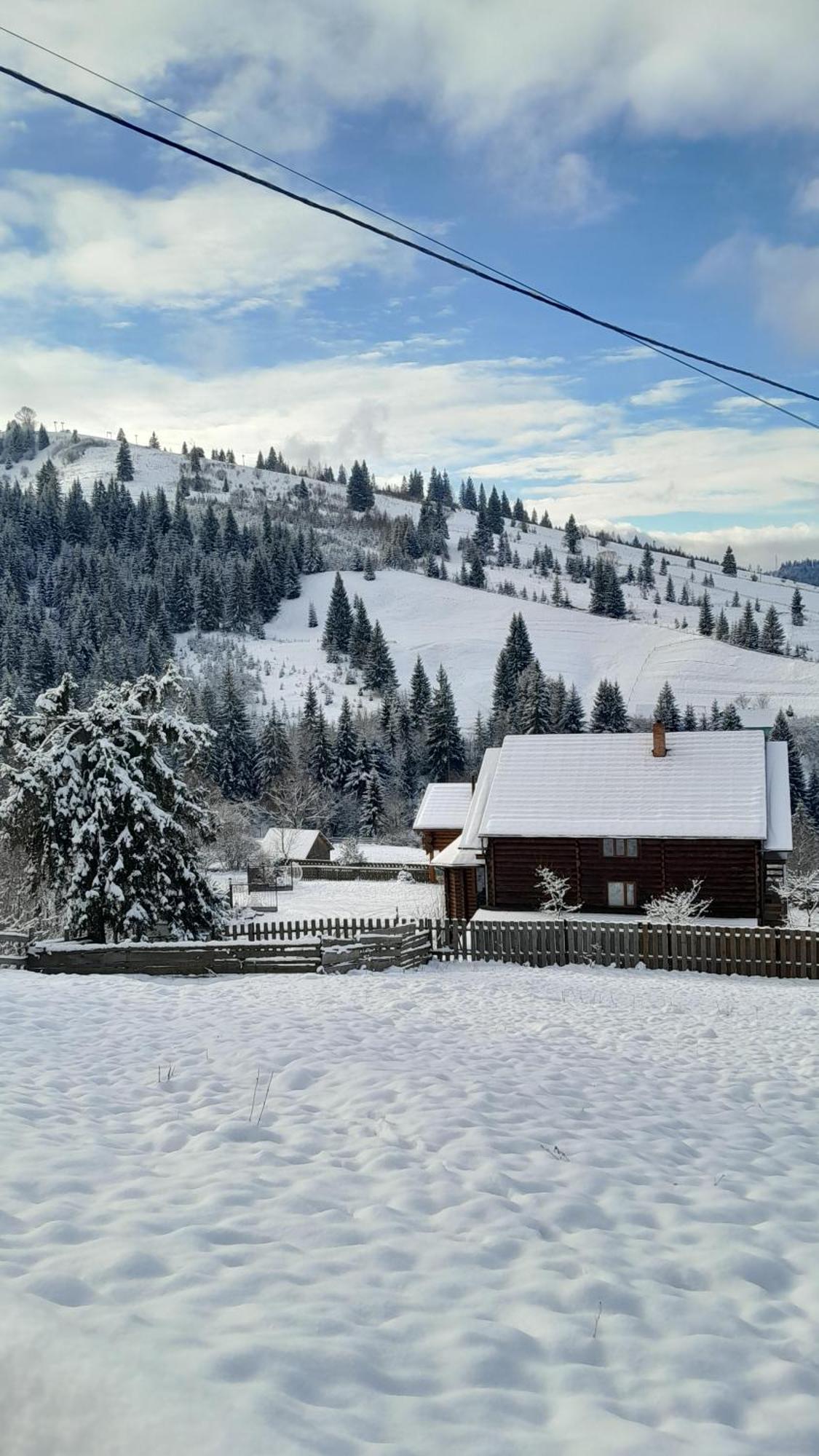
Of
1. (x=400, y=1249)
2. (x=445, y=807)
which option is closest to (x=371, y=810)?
(x=445, y=807)

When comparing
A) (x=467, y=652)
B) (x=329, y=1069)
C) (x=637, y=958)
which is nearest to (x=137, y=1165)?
(x=329, y=1069)

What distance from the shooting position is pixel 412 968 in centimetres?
1938

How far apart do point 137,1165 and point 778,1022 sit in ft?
37.1

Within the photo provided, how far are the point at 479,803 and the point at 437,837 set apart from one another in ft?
52.8

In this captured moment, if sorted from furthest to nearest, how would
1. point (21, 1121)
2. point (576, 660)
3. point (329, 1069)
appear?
1. point (576, 660)
2. point (329, 1069)
3. point (21, 1121)

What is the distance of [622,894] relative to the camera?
31.1 meters

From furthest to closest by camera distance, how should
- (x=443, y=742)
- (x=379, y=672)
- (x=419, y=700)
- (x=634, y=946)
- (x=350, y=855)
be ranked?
(x=379, y=672) < (x=419, y=700) < (x=443, y=742) < (x=350, y=855) < (x=634, y=946)

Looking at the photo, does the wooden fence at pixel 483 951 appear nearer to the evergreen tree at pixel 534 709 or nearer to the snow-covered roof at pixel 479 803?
the snow-covered roof at pixel 479 803

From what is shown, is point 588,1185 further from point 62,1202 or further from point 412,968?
point 412,968

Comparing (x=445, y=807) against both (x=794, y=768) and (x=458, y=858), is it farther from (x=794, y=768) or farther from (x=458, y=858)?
(x=794, y=768)

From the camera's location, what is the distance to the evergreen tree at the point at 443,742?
323 feet

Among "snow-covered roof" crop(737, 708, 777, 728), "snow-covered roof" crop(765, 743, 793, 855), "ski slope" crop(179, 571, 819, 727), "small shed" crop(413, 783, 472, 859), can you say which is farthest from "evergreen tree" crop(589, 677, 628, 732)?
"snow-covered roof" crop(765, 743, 793, 855)

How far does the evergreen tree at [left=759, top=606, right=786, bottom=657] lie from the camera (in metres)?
165

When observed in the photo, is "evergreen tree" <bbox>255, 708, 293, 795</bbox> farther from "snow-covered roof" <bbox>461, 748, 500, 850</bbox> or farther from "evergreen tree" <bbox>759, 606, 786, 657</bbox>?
"evergreen tree" <bbox>759, 606, 786, 657</bbox>
